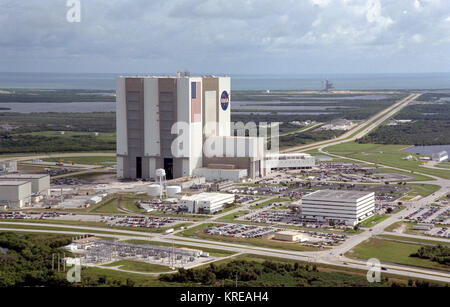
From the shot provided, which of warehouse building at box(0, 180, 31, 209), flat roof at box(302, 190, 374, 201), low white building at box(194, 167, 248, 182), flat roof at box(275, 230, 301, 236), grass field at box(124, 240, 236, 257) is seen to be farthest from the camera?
low white building at box(194, 167, 248, 182)

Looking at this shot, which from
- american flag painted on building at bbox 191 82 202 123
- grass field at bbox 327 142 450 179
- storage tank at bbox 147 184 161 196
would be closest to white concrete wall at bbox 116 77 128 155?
american flag painted on building at bbox 191 82 202 123

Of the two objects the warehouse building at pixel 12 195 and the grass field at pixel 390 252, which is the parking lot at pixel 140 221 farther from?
the grass field at pixel 390 252

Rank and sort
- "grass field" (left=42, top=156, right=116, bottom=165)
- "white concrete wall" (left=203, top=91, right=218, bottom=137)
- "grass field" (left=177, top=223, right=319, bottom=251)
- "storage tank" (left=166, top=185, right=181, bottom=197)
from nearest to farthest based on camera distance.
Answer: "grass field" (left=177, top=223, right=319, bottom=251), "storage tank" (left=166, top=185, right=181, bottom=197), "white concrete wall" (left=203, top=91, right=218, bottom=137), "grass field" (left=42, top=156, right=116, bottom=165)

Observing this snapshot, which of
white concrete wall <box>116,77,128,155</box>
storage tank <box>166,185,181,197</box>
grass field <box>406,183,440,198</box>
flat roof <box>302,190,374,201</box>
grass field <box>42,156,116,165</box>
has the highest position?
white concrete wall <box>116,77,128,155</box>

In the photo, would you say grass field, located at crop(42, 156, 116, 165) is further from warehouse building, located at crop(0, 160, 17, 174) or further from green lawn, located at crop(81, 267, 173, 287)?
green lawn, located at crop(81, 267, 173, 287)

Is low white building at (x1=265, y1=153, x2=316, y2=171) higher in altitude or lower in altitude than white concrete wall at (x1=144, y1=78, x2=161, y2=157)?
lower

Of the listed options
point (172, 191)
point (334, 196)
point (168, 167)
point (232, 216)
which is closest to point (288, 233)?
point (232, 216)
